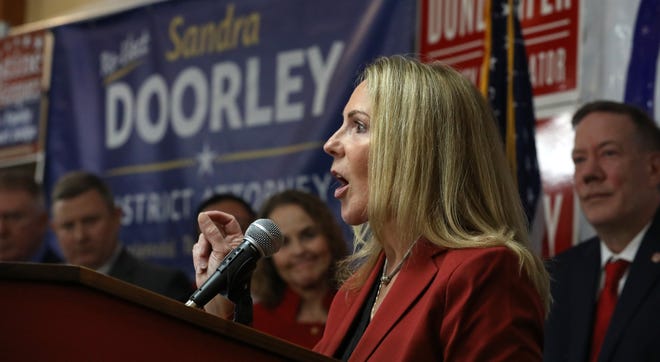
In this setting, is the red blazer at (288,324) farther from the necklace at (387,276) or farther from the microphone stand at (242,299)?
the microphone stand at (242,299)

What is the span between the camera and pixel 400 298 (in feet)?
7.48

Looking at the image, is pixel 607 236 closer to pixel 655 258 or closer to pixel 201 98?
pixel 655 258

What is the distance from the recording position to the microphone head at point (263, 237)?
2.27 metres

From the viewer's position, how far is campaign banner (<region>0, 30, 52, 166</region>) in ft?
23.4

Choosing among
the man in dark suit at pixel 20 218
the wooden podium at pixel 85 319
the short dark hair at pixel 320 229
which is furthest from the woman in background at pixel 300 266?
the wooden podium at pixel 85 319

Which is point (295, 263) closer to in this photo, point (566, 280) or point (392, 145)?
point (566, 280)

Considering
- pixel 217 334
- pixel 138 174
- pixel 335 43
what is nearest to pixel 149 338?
pixel 217 334

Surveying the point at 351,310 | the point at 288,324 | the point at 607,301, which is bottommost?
the point at 288,324

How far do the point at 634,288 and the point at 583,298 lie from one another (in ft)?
0.72

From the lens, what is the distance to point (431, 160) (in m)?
2.36

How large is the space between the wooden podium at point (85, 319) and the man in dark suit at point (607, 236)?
7.64ft

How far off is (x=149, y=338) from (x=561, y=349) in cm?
248

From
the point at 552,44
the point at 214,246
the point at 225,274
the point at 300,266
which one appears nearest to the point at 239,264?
the point at 225,274

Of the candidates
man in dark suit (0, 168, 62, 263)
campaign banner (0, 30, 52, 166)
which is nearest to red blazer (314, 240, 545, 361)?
man in dark suit (0, 168, 62, 263)
